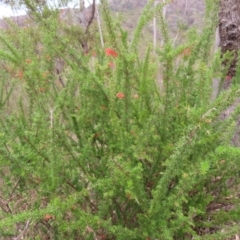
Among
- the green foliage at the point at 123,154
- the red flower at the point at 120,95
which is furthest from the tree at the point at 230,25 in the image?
the red flower at the point at 120,95

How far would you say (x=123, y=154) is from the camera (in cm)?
176

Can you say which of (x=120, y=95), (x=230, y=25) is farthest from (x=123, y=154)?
(x=230, y=25)

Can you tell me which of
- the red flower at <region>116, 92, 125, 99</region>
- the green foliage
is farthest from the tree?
the red flower at <region>116, 92, 125, 99</region>

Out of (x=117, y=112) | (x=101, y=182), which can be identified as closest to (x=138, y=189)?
(x=101, y=182)

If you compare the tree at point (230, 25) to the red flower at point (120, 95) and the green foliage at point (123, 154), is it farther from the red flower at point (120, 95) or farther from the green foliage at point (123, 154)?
the red flower at point (120, 95)

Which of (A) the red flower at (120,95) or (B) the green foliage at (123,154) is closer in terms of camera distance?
(B) the green foliage at (123,154)

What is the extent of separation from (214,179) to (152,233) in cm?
56

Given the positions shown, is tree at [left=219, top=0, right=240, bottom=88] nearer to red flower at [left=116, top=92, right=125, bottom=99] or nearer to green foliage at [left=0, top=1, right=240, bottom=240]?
green foliage at [left=0, top=1, right=240, bottom=240]

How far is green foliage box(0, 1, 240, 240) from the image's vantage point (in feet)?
4.96

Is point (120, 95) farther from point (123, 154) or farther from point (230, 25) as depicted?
point (230, 25)

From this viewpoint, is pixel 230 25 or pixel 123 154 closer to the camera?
pixel 123 154

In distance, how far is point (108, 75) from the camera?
224 centimetres

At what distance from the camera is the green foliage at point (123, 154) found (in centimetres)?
151

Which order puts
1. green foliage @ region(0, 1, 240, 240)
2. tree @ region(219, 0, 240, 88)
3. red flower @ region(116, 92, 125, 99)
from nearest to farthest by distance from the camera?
green foliage @ region(0, 1, 240, 240) → red flower @ region(116, 92, 125, 99) → tree @ region(219, 0, 240, 88)
